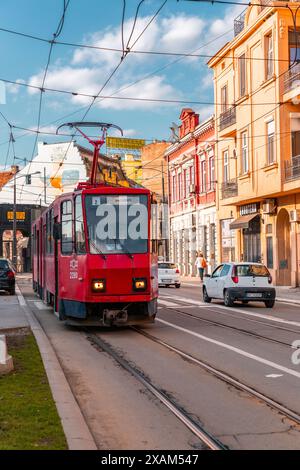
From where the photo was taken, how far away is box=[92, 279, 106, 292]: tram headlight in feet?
48.0

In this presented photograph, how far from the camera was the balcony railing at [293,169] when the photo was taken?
98.6 ft

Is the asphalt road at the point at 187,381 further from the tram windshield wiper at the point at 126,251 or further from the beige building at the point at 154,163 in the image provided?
the beige building at the point at 154,163

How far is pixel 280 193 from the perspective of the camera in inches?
1260

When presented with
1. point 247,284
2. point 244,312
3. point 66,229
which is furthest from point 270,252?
point 66,229

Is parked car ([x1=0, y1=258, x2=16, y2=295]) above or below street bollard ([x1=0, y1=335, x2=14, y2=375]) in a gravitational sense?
above

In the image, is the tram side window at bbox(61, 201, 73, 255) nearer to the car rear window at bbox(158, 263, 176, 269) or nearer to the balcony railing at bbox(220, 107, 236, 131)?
the car rear window at bbox(158, 263, 176, 269)

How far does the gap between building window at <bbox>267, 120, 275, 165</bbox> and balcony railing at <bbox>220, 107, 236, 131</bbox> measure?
17.2 feet

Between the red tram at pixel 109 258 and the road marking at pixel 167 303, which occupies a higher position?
the red tram at pixel 109 258

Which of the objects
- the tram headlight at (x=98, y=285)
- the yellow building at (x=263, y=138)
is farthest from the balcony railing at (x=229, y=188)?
the tram headlight at (x=98, y=285)

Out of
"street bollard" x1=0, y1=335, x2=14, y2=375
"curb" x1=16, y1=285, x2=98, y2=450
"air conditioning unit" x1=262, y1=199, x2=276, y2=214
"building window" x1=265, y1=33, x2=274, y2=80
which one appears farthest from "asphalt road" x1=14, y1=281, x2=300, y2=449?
"building window" x1=265, y1=33, x2=274, y2=80

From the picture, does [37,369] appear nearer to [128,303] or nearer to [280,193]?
[128,303]
